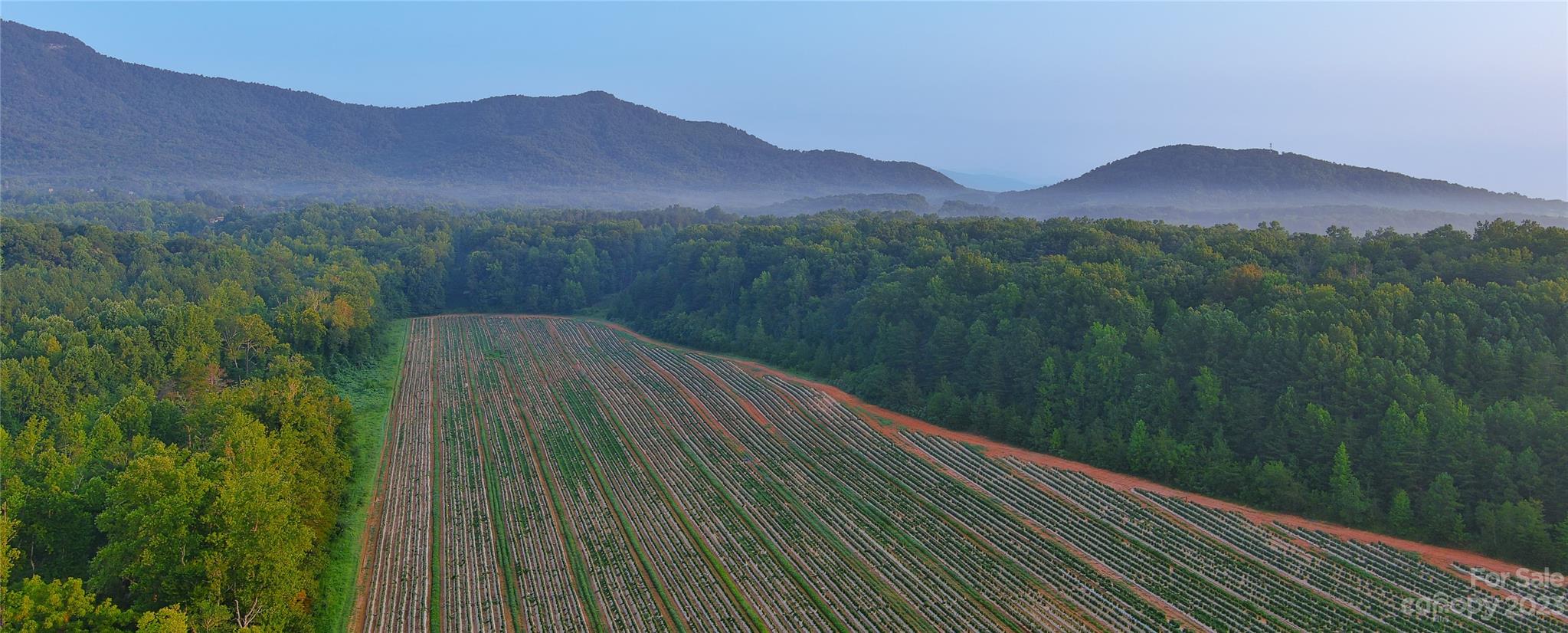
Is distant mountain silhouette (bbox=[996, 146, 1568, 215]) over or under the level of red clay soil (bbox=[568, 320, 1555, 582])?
over

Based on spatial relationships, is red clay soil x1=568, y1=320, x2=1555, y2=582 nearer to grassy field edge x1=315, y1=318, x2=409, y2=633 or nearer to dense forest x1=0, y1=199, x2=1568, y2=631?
dense forest x1=0, y1=199, x2=1568, y2=631

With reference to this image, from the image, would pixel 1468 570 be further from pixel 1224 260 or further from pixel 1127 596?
pixel 1224 260

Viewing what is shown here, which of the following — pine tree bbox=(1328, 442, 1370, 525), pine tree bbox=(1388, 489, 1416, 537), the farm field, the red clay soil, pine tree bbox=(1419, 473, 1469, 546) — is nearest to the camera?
the farm field

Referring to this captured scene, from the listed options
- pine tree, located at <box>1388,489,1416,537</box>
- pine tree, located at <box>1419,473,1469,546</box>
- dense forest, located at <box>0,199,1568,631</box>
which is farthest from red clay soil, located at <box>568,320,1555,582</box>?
dense forest, located at <box>0,199,1568,631</box>

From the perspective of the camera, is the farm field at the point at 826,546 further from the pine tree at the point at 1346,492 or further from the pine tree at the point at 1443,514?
the pine tree at the point at 1443,514

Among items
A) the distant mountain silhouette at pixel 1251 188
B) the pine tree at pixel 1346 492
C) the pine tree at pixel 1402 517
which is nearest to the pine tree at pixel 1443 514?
the pine tree at pixel 1402 517

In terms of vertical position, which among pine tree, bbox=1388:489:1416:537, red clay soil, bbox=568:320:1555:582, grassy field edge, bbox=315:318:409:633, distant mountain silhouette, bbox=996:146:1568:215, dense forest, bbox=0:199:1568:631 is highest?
distant mountain silhouette, bbox=996:146:1568:215

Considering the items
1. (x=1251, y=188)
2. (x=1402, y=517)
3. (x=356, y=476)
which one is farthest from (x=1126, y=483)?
(x=1251, y=188)
